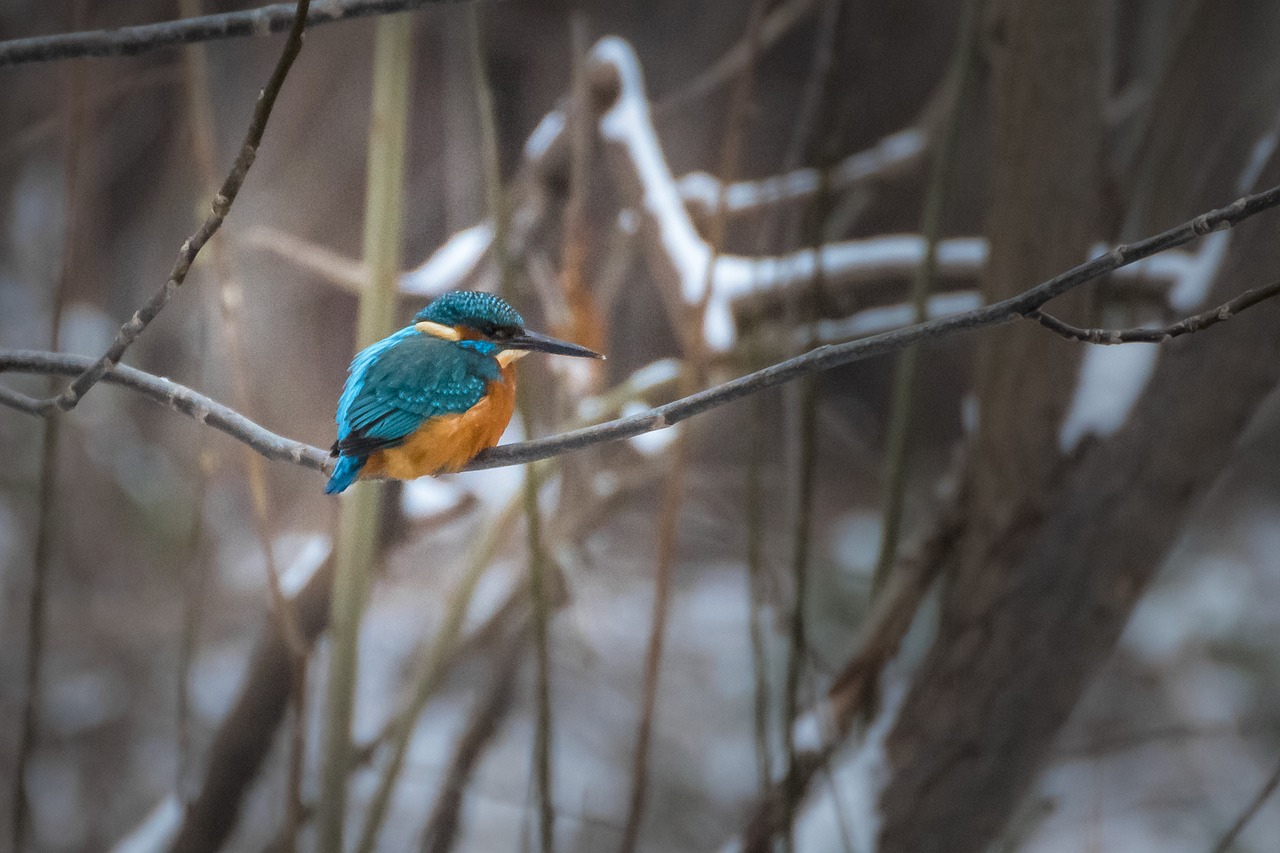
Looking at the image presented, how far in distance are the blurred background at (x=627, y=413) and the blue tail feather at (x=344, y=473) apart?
0.28m

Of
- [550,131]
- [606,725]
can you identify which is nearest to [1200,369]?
[550,131]

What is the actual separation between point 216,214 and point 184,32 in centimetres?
22

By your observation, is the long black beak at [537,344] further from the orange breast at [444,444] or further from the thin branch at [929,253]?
the thin branch at [929,253]

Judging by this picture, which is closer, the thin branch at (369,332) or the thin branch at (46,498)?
the thin branch at (369,332)

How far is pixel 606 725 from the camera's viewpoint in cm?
274

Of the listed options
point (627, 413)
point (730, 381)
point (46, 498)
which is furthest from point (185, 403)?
point (627, 413)

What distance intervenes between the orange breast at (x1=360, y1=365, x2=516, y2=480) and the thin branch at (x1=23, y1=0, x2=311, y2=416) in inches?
6.4

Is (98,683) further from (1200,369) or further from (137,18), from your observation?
(1200,369)

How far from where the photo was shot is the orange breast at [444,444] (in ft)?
2.25

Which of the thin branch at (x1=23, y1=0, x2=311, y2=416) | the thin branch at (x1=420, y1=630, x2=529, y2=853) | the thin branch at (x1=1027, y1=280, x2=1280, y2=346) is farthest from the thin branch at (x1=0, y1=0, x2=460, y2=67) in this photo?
the thin branch at (x1=420, y1=630, x2=529, y2=853)

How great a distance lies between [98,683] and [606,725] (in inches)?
51.9

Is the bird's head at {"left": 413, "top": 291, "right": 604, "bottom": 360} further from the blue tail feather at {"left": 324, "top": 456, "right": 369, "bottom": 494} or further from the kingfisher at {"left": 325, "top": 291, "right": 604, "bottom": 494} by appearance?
the blue tail feather at {"left": 324, "top": 456, "right": 369, "bottom": 494}

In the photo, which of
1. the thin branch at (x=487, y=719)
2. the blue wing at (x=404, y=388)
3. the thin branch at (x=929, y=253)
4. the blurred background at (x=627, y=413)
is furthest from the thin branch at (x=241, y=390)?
the thin branch at (x=929, y=253)

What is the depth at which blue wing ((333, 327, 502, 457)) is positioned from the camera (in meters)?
0.66
